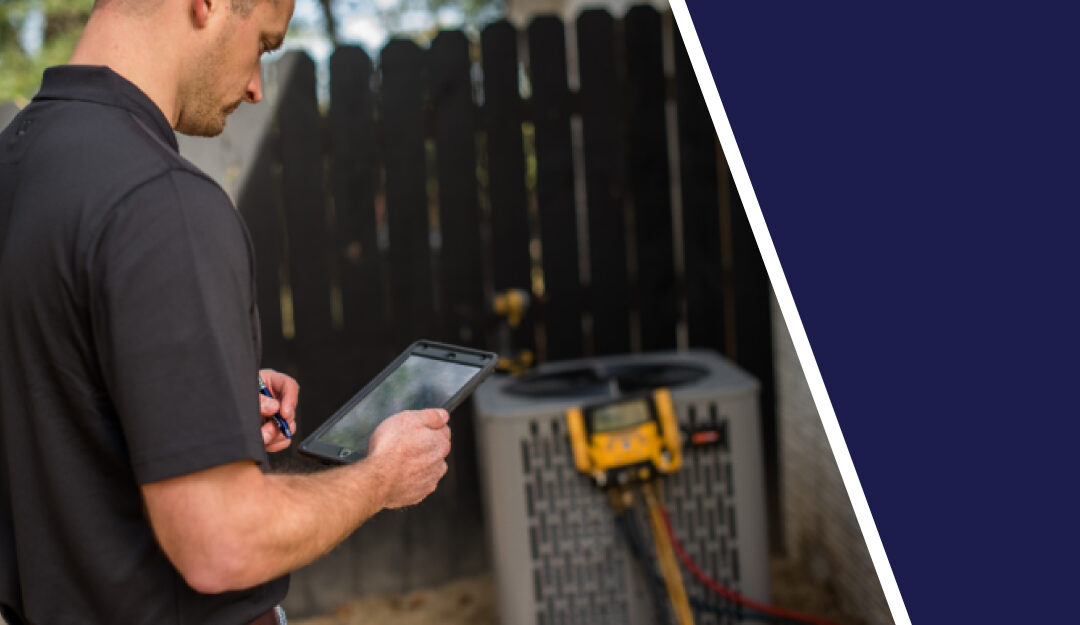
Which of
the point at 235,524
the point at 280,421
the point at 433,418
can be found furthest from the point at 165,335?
the point at 280,421

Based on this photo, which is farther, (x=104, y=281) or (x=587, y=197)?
(x=587, y=197)

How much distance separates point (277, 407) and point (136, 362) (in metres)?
0.52

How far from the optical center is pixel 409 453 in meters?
1.18

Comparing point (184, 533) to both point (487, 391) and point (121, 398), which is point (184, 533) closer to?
point (121, 398)

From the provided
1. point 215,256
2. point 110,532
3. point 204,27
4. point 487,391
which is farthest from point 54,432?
point 487,391

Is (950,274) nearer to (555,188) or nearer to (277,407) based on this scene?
(277,407)

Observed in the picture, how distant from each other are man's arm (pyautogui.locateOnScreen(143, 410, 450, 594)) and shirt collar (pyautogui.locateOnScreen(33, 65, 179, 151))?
40cm

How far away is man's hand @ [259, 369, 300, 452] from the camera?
139 centimetres

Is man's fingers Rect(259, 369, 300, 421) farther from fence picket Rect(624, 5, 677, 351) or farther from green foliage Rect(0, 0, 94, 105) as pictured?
green foliage Rect(0, 0, 94, 105)

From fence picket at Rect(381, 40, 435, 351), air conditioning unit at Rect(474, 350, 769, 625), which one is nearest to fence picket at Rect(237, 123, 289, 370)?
fence picket at Rect(381, 40, 435, 351)

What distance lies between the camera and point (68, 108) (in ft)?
3.27

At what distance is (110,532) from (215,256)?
0.32 metres

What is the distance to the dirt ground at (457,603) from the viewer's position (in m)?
3.04

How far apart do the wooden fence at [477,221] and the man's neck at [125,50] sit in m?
2.20
